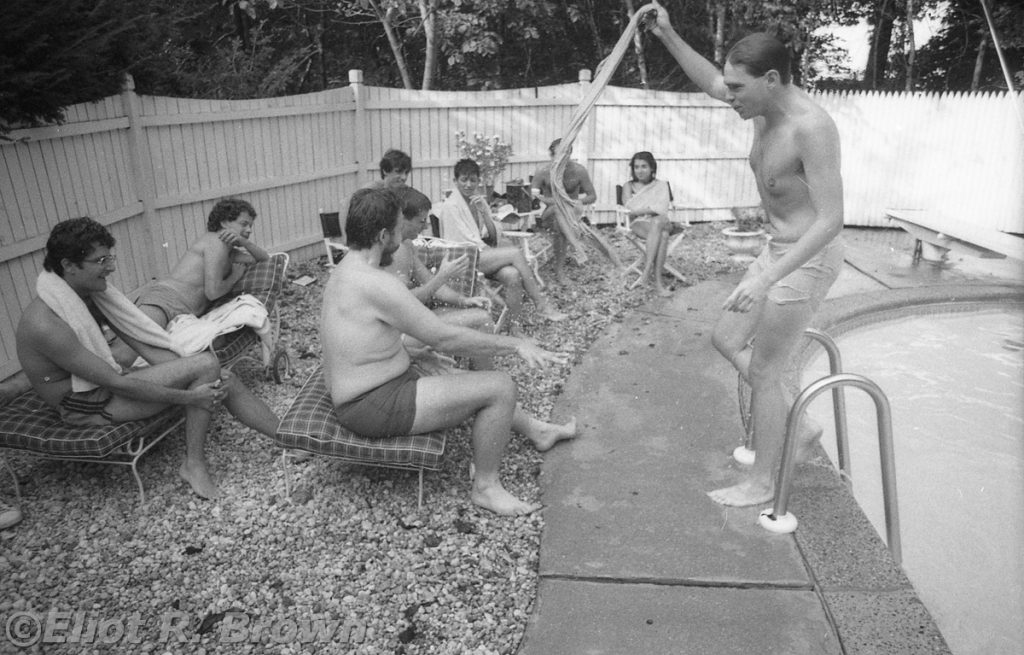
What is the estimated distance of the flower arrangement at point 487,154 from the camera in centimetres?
812

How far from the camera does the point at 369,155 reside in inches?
343

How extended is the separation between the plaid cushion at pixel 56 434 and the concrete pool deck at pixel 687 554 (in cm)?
186

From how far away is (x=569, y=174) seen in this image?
790 cm

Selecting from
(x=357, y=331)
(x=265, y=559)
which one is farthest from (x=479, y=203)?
(x=265, y=559)

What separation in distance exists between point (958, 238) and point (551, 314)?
4.59 metres

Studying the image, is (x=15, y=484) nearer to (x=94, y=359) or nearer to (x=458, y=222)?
(x=94, y=359)

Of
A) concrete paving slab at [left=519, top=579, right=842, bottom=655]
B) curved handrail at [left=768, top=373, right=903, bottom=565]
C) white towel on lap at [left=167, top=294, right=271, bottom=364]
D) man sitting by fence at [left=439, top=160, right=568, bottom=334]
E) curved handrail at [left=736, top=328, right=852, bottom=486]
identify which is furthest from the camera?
man sitting by fence at [left=439, top=160, right=568, bottom=334]

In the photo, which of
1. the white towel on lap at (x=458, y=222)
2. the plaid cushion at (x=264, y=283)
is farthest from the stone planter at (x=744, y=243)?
the plaid cushion at (x=264, y=283)

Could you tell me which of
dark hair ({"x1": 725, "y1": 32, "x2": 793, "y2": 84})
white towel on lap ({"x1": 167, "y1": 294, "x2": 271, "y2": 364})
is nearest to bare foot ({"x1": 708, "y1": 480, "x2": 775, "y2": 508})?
dark hair ({"x1": 725, "y1": 32, "x2": 793, "y2": 84})

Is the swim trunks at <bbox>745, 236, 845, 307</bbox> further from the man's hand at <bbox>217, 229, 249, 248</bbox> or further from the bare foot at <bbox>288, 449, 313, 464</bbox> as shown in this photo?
the man's hand at <bbox>217, 229, 249, 248</bbox>

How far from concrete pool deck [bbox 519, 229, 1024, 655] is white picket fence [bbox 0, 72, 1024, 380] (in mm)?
3311

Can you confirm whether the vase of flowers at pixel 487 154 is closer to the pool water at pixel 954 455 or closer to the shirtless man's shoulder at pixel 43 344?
the pool water at pixel 954 455

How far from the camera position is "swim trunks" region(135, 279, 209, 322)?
14.1 ft

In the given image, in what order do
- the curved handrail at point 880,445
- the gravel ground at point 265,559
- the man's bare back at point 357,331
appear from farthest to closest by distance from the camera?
1. the man's bare back at point 357,331
2. the curved handrail at point 880,445
3. the gravel ground at point 265,559
